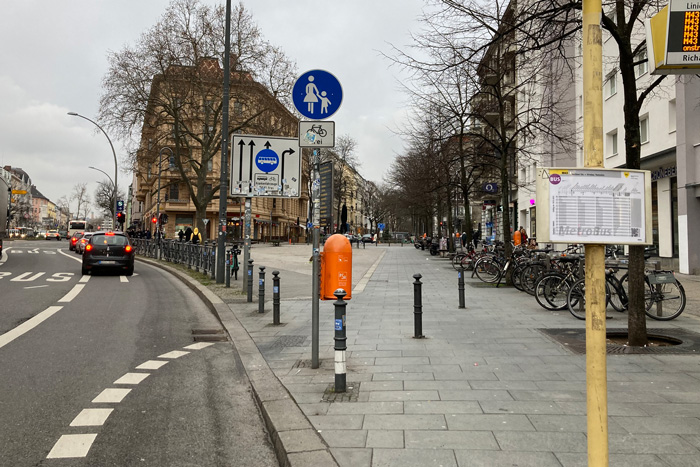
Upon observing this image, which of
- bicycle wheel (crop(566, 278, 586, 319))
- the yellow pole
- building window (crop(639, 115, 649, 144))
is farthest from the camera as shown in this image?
building window (crop(639, 115, 649, 144))

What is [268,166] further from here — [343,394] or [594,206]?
[594,206]

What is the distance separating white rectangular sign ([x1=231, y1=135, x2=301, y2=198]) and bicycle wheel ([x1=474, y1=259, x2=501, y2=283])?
7.75 m

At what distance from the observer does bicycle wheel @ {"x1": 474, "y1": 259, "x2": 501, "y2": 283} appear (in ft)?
47.7

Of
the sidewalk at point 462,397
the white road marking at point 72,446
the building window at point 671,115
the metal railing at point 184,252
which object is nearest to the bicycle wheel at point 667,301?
the sidewalk at point 462,397

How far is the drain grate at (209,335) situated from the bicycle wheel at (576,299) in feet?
19.0

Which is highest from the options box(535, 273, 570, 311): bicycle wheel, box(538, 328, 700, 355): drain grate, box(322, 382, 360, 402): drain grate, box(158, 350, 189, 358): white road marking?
box(535, 273, 570, 311): bicycle wheel

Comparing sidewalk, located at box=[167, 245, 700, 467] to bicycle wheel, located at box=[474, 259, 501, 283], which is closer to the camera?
sidewalk, located at box=[167, 245, 700, 467]

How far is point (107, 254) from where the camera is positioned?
16703 millimetres

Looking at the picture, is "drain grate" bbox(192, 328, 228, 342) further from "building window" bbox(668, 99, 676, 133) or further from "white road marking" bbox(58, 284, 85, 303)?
"building window" bbox(668, 99, 676, 133)

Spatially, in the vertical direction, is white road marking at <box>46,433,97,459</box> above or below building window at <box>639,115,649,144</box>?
below

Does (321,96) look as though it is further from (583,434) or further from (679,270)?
(679,270)

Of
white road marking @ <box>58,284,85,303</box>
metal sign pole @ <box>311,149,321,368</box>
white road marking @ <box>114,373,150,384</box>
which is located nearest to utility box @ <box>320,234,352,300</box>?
metal sign pole @ <box>311,149,321,368</box>

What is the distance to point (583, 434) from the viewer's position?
3.43 metres

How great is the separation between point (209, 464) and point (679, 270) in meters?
19.3
